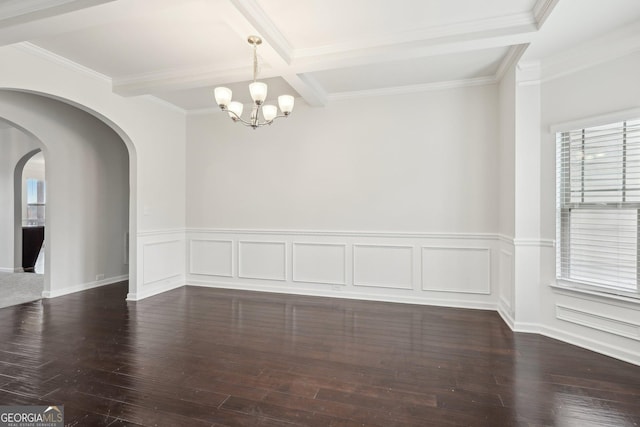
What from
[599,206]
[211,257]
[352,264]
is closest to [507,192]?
[599,206]

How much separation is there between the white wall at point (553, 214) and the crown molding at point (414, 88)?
89 centimetres

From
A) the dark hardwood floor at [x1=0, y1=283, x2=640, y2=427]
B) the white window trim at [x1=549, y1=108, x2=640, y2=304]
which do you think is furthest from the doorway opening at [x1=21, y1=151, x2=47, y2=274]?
the white window trim at [x1=549, y1=108, x2=640, y2=304]

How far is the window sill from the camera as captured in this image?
2792 millimetres

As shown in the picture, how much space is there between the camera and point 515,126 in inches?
137

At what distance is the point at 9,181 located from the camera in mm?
6660

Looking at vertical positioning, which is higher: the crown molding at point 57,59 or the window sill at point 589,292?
the crown molding at point 57,59

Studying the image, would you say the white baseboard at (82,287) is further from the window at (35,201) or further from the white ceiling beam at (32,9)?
the window at (35,201)

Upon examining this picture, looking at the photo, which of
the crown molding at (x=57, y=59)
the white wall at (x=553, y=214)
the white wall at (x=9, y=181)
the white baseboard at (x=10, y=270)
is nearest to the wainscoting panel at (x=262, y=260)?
the crown molding at (x=57, y=59)

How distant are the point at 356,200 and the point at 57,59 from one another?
3.88 metres

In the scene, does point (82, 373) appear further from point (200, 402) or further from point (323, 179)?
point (323, 179)

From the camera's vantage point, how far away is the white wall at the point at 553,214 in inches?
110

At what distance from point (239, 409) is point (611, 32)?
163 inches

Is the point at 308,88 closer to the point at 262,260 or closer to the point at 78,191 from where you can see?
the point at 262,260

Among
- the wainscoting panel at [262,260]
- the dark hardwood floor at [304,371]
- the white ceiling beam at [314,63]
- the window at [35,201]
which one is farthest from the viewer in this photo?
the window at [35,201]
